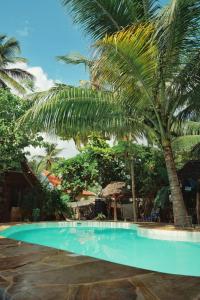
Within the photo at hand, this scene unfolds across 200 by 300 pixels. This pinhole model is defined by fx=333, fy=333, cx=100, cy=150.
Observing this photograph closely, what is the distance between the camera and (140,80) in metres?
8.58

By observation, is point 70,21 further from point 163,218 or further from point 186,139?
point 163,218

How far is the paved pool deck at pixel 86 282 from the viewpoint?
218 centimetres

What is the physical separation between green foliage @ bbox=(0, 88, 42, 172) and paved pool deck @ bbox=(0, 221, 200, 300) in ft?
32.5

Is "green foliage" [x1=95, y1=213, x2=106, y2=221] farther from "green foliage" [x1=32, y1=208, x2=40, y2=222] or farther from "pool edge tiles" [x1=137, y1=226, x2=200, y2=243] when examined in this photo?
"pool edge tiles" [x1=137, y1=226, x2=200, y2=243]

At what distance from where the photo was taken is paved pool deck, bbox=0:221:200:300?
2.18 meters

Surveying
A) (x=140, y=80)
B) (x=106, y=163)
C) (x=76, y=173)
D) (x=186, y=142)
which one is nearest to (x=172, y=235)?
(x=140, y=80)

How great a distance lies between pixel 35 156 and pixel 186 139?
75.9 ft

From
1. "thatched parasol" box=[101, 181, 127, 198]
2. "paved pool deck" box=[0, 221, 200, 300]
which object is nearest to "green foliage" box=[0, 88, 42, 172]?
"thatched parasol" box=[101, 181, 127, 198]

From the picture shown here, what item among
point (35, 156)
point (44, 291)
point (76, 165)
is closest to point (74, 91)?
point (44, 291)

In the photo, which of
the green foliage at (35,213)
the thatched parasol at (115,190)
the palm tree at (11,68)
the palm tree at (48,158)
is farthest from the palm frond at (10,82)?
the palm tree at (48,158)

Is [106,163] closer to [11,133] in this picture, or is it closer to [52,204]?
[52,204]

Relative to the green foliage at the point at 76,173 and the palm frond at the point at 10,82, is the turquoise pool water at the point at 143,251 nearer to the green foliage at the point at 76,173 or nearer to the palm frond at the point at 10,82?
the green foliage at the point at 76,173

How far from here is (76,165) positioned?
18203 millimetres

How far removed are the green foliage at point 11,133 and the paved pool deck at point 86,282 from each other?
992 cm
